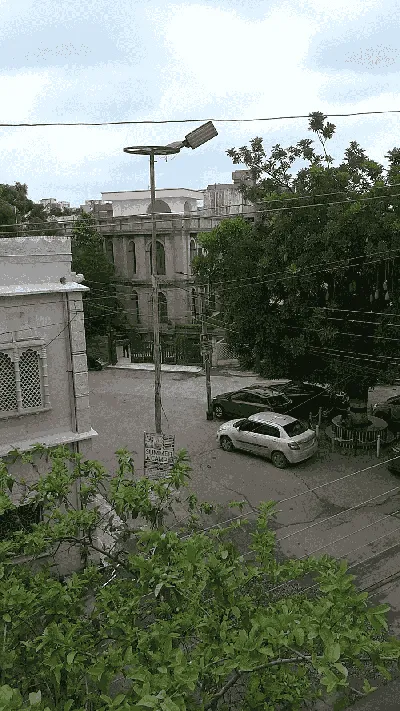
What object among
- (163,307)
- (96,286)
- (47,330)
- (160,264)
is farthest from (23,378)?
(160,264)

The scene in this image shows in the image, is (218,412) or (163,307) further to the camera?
(163,307)

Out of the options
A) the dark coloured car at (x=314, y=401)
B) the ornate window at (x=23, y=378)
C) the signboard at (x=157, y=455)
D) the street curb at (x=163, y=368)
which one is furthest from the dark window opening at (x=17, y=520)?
the street curb at (x=163, y=368)

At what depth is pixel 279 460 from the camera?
1661 centimetres

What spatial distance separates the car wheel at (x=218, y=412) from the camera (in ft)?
66.6

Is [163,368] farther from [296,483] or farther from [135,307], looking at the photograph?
[296,483]

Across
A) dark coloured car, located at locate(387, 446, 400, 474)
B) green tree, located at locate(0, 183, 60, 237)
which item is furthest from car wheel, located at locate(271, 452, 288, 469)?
green tree, located at locate(0, 183, 60, 237)

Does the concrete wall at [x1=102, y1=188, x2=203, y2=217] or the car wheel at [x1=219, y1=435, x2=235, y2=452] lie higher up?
the concrete wall at [x1=102, y1=188, x2=203, y2=217]

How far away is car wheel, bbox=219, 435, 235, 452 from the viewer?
17781 millimetres

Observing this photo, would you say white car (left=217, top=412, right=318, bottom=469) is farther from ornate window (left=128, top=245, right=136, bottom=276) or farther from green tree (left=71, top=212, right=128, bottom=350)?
ornate window (left=128, top=245, right=136, bottom=276)

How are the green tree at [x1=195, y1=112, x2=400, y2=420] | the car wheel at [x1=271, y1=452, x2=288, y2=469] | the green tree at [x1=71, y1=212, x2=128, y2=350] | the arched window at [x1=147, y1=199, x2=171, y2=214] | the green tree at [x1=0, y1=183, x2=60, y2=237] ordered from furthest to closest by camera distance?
the arched window at [x1=147, y1=199, x2=171, y2=214] < the green tree at [x1=0, y1=183, x2=60, y2=237] < the green tree at [x1=71, y1=212, x2=128, y2=350] < the car wheel at [x1=271, y1=452, x2=288, y2=469] < the green tree at [x1=195, y1=112, x2=400, y2=420]

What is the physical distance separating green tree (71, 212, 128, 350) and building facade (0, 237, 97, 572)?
1869cm

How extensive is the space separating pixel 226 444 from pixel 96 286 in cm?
1508

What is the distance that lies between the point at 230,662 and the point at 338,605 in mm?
843

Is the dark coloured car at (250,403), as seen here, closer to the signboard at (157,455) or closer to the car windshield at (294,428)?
the car windshield at (294,428)
